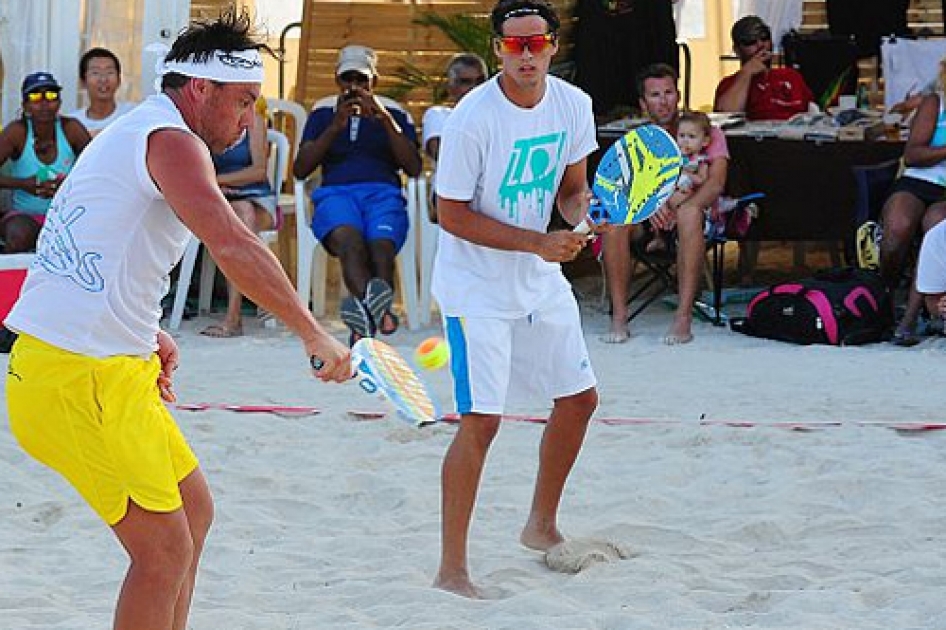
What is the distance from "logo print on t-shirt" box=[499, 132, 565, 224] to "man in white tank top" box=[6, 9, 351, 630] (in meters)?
1.31

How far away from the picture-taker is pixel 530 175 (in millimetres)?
4625

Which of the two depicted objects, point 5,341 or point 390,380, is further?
point 5,341

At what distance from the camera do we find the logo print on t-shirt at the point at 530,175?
15.0ft

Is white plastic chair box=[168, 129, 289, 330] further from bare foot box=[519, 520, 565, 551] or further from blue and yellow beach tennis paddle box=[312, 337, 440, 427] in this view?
blue and yellow beach tennis paddle box=[312, 337, 440, 427]

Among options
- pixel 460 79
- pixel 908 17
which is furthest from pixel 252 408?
pixel 908 17

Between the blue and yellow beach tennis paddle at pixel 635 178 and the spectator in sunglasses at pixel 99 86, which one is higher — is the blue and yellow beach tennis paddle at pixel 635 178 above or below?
below

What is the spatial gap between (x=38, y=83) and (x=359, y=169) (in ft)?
5.51

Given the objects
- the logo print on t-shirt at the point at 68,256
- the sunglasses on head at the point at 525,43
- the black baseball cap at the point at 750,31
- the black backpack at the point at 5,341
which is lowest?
the black backpack at the point at 5,341

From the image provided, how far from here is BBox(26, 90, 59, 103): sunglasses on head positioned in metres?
8.95

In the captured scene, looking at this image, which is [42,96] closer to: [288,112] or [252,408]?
[288,112]

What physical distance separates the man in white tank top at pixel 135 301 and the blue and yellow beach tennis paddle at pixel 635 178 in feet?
4.75

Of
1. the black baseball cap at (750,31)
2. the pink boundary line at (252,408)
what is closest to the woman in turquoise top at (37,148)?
the pink boundary line at (252,408)

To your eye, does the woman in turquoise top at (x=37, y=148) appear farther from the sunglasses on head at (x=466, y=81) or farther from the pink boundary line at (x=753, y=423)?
the pink boundary line at (x=753, y=423)

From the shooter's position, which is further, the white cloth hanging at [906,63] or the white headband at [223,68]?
the white cloth hanging at [906,63]
